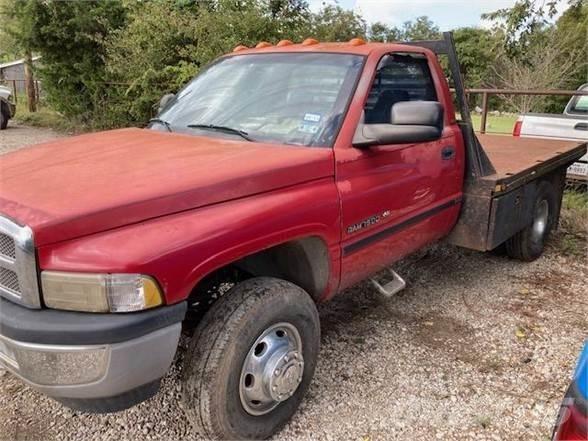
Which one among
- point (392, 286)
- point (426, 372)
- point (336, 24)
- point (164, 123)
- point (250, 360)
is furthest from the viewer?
point (336, 24)

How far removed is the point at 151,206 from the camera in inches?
85.8

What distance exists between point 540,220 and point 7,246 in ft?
15.6

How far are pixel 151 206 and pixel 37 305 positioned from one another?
1.86 ft

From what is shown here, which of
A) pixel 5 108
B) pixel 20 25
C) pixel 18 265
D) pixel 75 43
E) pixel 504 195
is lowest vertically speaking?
pixel 5 108

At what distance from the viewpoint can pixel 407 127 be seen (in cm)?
293

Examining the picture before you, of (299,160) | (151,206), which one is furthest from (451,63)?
(151,206)

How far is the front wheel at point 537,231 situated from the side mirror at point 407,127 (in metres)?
2.49

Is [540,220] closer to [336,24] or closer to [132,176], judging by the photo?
[132,176]

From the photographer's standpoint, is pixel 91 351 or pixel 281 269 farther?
pixel 281 269

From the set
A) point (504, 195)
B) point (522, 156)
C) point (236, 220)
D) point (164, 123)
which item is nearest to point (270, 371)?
point (236, 220)

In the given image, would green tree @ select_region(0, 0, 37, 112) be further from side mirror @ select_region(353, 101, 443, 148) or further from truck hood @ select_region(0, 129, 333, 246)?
side mirror @ select_region(353, 101, 443, 148)

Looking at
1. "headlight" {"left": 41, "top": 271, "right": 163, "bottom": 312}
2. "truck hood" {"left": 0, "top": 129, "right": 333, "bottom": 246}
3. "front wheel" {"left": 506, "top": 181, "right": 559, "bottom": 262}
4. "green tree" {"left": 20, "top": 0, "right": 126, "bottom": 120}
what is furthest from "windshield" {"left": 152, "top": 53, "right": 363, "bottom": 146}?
"green tree" {"left": 20, "top": 0, "right": 126, "bottom": 120}

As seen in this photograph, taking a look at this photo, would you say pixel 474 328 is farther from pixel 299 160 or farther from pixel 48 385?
pixel 48 385

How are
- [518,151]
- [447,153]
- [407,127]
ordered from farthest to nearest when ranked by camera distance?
[518,151] → [447,153] → [407,127]
